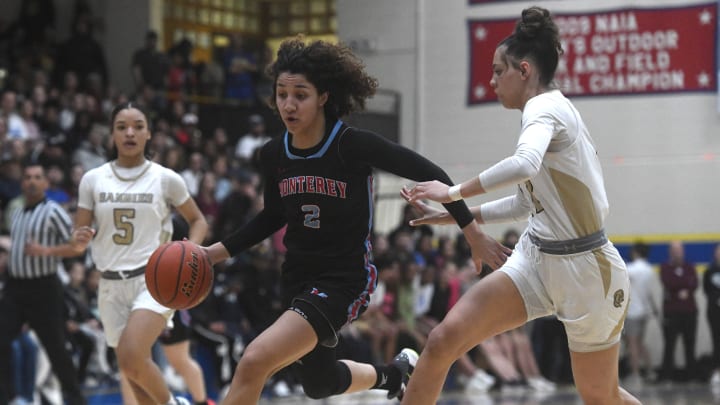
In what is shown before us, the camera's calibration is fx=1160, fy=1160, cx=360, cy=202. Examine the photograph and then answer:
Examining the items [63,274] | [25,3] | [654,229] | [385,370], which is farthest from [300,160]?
[25,3]

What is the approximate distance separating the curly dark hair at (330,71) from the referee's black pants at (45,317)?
4.56m

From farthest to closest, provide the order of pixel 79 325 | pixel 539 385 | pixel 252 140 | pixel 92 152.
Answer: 1. pixel 252 140
2. pixel 539 385
3. pixel 92 152
4. pixel 79 325

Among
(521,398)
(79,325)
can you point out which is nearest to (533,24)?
(79,325)

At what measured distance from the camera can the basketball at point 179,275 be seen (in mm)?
6055

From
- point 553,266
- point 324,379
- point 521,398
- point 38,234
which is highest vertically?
point 553,266

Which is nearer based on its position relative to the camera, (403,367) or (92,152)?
(403,367)

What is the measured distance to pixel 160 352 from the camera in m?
12.2

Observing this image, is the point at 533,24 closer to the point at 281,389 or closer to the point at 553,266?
the point at 553,266

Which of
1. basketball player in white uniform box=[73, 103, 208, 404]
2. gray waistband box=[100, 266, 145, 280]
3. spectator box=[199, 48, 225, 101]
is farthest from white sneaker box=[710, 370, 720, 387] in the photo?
gray waistband box=[100, 266, 145, 280]

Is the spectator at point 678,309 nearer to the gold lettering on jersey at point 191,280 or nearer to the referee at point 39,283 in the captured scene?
the referee at point 39,283

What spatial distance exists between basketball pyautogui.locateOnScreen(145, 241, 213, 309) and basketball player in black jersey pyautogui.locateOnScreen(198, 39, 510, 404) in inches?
17.3

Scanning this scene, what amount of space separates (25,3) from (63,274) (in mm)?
8587

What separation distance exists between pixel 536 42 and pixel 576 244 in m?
0.99

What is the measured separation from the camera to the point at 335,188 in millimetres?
5859
